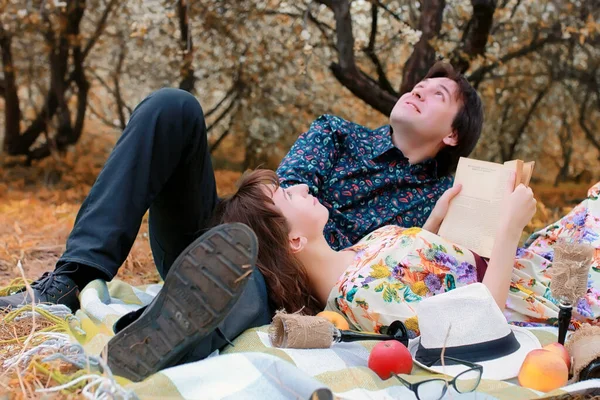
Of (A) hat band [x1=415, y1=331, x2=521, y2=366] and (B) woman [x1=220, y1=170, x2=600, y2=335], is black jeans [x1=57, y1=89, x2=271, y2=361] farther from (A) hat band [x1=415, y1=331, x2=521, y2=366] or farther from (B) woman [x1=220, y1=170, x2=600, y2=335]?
(A) hat band [x1=415, y1=331, x2=521, y2=366]

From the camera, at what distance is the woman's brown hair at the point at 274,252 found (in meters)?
2.20

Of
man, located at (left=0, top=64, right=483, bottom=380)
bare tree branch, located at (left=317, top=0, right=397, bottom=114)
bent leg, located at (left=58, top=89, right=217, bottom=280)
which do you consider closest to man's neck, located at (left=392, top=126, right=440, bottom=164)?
man, located at (left=0, top=64, right=483, bottom=380)

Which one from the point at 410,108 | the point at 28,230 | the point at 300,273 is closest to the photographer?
the point at 300,273

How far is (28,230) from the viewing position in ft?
13.0

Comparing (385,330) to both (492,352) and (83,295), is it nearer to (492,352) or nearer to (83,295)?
(492,352)

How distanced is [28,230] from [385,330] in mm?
2624

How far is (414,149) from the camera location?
2.82 meters

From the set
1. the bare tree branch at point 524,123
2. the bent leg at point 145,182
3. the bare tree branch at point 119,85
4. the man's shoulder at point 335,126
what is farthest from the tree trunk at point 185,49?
the bare tree branch at point 524,123

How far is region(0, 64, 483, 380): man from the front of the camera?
63.7 inches

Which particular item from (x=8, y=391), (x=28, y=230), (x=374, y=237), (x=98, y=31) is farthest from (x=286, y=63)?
(x=8, y=391)

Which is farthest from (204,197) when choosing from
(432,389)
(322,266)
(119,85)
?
(119,85)

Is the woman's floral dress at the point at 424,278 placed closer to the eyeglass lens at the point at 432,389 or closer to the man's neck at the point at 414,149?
the eyeglass lens at the point at 432,389

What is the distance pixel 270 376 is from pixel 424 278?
72 centimetres

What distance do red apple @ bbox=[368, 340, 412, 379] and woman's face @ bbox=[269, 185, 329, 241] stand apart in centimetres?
56
